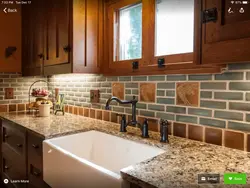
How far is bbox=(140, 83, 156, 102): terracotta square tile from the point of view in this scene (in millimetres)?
1324

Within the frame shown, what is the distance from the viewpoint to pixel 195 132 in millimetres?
1112

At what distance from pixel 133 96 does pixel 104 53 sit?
0.45 meters

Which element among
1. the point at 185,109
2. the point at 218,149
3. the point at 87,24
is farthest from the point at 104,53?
the point at 218,149

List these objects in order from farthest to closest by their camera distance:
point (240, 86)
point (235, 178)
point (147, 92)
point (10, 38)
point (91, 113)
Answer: point (10, 38) → point (91, 113) → point (147, 92) → point (240, 86) → point (235, 178)

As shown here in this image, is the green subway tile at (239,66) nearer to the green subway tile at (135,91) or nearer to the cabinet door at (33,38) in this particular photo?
the green subway tile at (135,91)

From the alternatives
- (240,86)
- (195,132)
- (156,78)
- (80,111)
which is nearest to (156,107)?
(156,78)

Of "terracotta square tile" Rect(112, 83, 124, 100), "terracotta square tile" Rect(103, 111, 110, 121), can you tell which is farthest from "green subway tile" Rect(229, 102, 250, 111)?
"terracotta square tile" Rect(103, 111, 110, 121)

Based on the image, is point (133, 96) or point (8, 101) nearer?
point (133, 96)

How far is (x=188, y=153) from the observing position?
90 cm

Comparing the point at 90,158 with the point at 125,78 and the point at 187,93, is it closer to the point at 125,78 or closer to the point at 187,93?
the point at 125,78

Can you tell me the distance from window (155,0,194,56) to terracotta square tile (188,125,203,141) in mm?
440

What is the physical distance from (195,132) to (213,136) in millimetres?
102

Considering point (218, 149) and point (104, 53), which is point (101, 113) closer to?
point (104, 53)

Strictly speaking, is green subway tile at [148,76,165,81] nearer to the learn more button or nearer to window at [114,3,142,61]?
window at [114,3,142,61]
